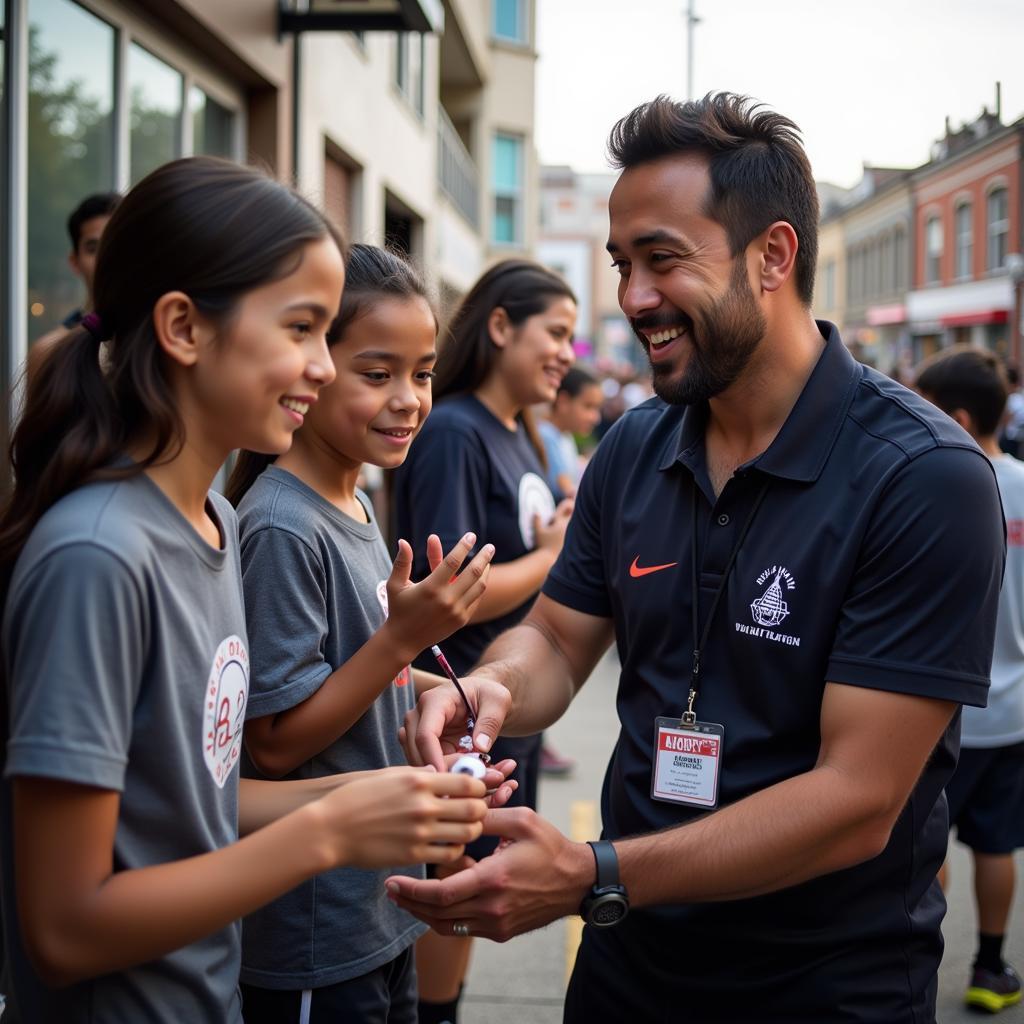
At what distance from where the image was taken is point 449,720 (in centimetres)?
230

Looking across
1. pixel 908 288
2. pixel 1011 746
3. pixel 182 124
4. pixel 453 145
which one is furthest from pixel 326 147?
pixel 908 288

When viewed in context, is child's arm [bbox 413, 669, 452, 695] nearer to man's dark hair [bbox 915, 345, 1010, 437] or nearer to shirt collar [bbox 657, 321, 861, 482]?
shirt collar [bbox 657, 321, 861, 482]

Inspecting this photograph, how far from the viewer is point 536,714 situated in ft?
8.46

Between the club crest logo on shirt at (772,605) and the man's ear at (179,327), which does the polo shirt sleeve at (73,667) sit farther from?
the club crest logo on shirt at (772,605)

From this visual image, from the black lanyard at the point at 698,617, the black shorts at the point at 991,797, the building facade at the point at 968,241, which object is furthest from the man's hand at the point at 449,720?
the building facade at the point at 968,241

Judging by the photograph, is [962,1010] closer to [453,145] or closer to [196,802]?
[196,802]

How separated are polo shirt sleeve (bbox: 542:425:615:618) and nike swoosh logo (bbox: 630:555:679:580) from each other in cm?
23

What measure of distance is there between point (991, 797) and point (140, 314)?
11.6 feet

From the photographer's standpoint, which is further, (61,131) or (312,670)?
(61,131)

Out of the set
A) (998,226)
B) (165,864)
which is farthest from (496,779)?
(998,226)

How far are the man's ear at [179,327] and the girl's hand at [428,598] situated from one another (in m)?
0.54

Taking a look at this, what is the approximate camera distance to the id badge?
2.12m

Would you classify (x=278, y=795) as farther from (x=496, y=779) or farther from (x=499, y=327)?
(x=499, y=327)

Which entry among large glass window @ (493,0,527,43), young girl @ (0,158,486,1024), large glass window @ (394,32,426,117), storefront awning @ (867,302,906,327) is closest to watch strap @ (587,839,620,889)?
young girl @ (0,158,486,1024)
